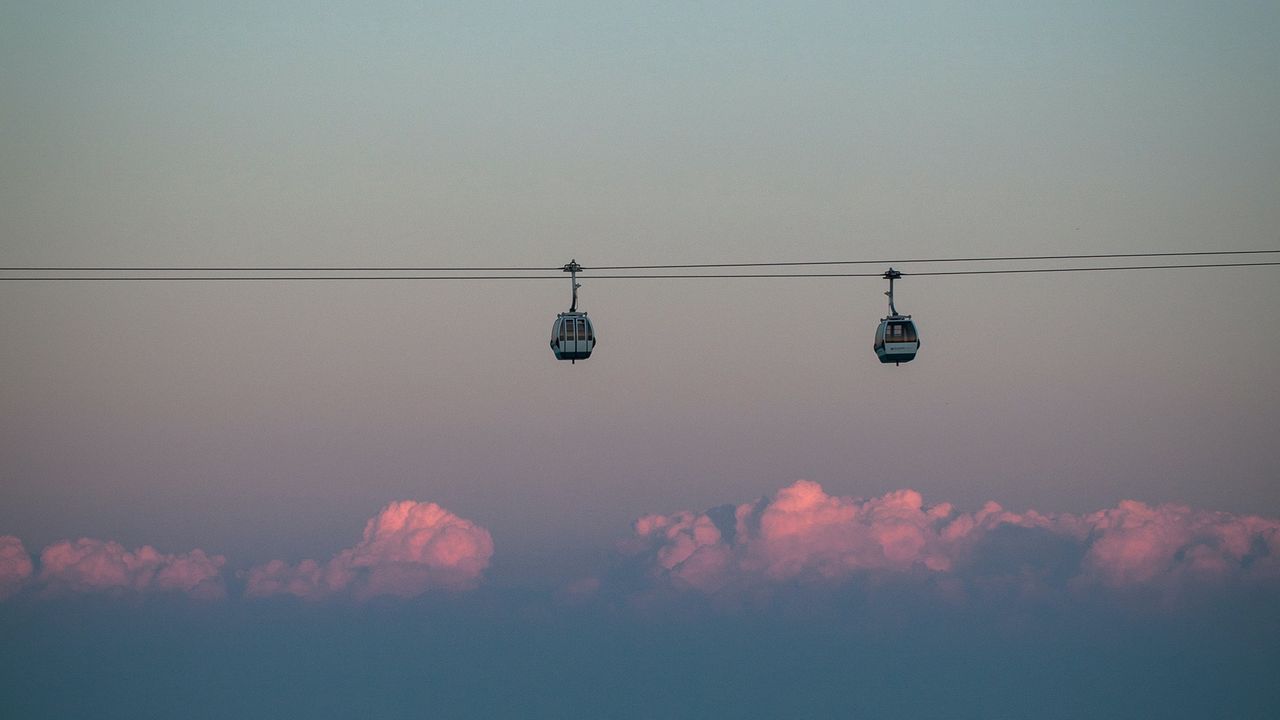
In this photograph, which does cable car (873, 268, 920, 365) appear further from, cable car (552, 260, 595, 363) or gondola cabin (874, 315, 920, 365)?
cable car (552, 260, 595, 363)

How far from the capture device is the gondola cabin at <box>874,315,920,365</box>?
236ft

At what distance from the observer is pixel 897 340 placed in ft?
236

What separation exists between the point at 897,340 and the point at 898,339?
5 cm

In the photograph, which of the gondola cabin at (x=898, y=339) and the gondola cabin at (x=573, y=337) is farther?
the gondola cabin at (x=898, y=339)

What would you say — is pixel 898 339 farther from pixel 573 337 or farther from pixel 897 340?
pixel 573 337

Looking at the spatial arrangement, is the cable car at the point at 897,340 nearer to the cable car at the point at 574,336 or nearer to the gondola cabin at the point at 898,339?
the gondola cabin at the point at 898,339

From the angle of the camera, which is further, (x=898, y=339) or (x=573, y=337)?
(x=898, y=339)

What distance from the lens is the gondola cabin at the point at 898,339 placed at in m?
71.8

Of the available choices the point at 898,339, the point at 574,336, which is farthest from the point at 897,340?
the point at 574,336

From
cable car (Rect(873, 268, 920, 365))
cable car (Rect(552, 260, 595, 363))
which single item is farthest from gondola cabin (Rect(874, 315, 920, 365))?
cable car (Rect(552, 260, 595, 363))

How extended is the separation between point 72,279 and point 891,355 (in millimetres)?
29430

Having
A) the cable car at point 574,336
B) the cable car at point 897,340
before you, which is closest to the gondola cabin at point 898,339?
the cable car at point 897,340

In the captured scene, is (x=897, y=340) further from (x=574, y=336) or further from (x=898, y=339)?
(x=574, y=336)

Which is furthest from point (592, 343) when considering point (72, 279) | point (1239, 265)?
point (1239, 265)
